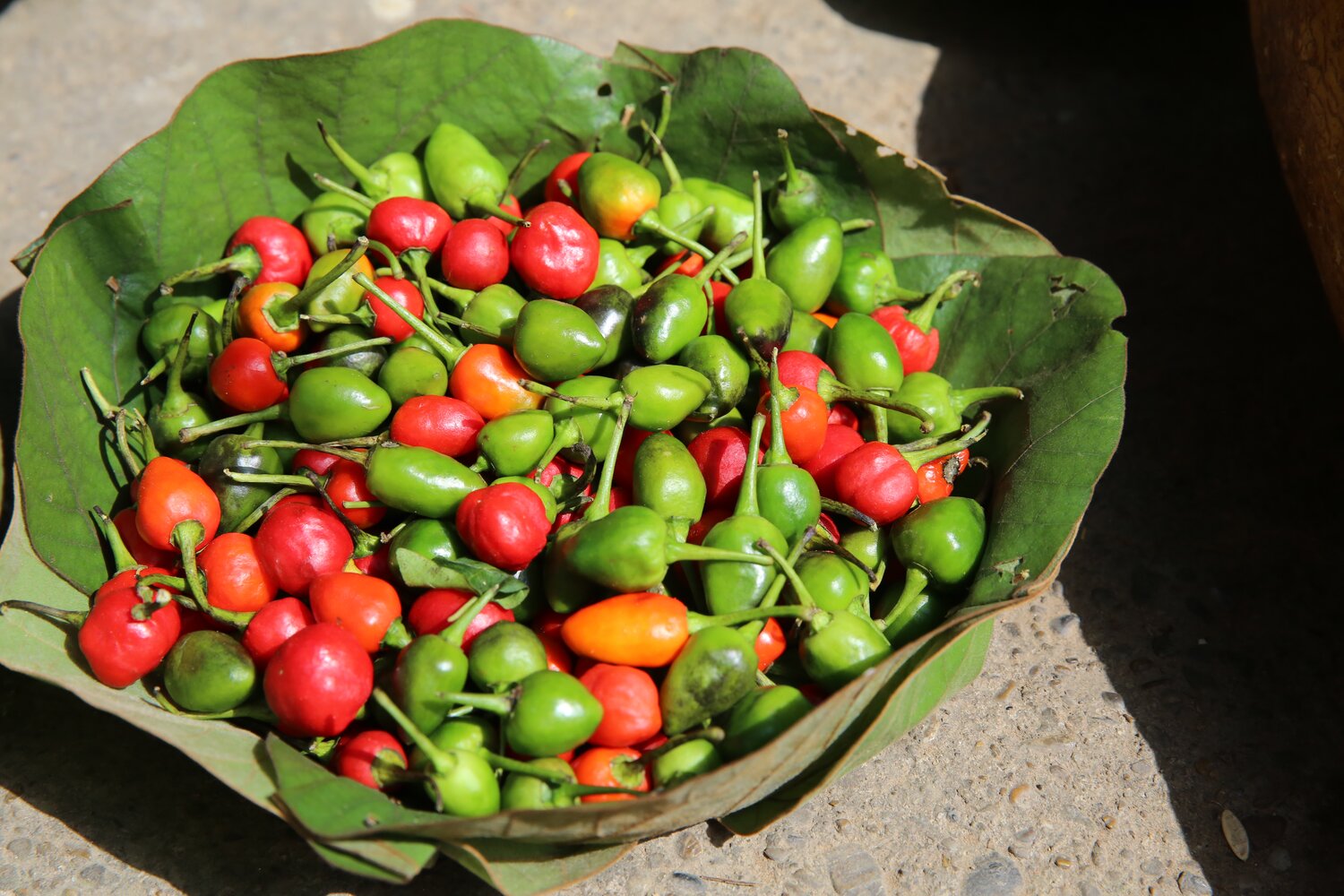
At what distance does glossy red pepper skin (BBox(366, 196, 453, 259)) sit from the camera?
9.77 ft

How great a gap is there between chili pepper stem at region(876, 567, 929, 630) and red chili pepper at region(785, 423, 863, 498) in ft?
1.10

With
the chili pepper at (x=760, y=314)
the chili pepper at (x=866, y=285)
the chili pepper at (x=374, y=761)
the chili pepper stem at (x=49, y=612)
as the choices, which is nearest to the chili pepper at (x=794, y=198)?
the chili pepper at (x=866, y=285)

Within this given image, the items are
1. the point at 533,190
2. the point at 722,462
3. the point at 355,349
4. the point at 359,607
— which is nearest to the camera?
the point at 359,607

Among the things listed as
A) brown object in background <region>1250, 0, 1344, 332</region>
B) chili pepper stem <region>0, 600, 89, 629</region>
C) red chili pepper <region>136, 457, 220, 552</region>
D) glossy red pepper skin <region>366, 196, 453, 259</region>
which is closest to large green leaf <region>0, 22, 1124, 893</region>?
chili pepper stem <region>0, 600, 89, 629</region>

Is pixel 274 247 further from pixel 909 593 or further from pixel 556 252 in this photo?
pixel 909 593

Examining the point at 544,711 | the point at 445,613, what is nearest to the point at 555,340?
the point at 445,613

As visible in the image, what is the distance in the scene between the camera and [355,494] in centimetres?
264

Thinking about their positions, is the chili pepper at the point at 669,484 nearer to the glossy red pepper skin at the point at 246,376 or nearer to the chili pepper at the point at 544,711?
Result: the chili pepper at the point at 544,711

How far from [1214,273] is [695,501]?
2.46 meters

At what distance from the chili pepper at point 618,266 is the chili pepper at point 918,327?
0.69 m

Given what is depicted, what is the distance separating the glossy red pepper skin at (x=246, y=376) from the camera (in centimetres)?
272

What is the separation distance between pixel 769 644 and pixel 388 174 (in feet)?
5.96

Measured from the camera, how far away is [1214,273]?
12.9ft

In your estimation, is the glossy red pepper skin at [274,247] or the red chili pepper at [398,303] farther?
the glossy red pepper skin at [274,247]
